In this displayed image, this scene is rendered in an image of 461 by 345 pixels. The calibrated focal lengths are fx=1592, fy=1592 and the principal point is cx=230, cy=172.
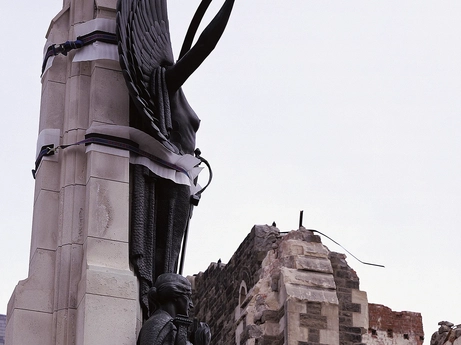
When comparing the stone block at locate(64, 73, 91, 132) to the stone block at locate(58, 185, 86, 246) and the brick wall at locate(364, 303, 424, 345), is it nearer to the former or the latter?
the stone block at locate(58, 185, 86, 246)

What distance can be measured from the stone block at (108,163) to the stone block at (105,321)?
0.83 m

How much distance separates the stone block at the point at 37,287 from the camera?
358 inches

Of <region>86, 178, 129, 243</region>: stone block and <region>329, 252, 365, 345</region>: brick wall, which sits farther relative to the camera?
<region>329, 252, 365, 345</region>: brick wall

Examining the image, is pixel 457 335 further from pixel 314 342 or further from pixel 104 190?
pixel 104 190

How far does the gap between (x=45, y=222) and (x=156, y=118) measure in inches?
38.9

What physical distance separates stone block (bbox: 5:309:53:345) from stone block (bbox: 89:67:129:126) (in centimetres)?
132

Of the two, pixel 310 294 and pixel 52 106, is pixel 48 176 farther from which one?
pixel 310 294

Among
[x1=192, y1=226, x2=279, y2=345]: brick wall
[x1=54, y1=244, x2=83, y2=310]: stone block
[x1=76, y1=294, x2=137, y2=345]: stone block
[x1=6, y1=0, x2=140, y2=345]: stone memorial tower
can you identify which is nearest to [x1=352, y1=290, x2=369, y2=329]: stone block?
[x1=192, y1=226, x2=279, y2=345]: brick wall

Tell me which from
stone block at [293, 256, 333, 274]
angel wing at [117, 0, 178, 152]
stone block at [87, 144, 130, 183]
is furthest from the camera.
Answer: stone block at [293, 256, 333, 274]

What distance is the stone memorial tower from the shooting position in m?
9.04

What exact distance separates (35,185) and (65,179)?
0.26m

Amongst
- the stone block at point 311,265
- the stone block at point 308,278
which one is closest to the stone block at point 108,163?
the stone block at point 308,278

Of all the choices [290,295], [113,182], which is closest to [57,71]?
[113,182]

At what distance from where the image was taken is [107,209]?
370 inches
